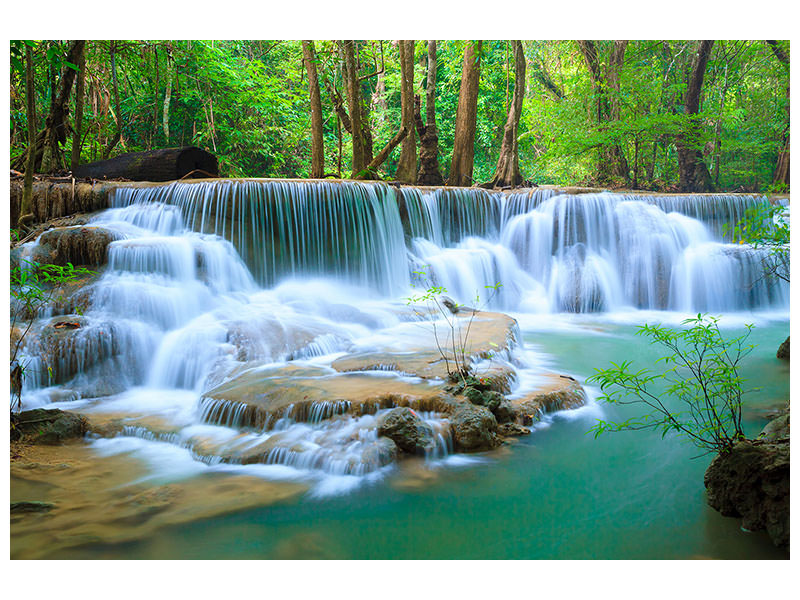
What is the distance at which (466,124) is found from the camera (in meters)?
10.7

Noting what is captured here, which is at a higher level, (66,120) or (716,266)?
(66,120)

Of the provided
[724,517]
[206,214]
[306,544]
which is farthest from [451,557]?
[206,214]

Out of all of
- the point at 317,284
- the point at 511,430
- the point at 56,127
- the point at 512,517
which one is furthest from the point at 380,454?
the point at 56,127

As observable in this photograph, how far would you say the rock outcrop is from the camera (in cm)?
217

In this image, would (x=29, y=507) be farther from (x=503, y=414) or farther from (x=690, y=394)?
(x=690, y=394)

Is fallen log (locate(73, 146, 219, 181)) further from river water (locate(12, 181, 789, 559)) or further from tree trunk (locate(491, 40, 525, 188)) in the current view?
tree trunk (locate(491, 40, 525, 188))

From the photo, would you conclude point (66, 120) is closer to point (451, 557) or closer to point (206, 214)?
point (206, 214)

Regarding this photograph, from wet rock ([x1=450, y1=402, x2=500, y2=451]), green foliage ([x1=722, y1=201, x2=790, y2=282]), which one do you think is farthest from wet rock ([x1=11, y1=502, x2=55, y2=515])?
green foliage ([x1=722, y1=201, x2=790, y2=282])

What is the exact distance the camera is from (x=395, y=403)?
3533 mm

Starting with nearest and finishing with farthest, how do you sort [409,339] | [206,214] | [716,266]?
[409,339]
[206,214]
[716,266]

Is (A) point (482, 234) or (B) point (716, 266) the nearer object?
(B) point (716, 266)

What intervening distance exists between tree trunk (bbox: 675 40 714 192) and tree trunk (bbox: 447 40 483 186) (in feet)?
12.4

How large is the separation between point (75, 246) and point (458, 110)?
7.33m
